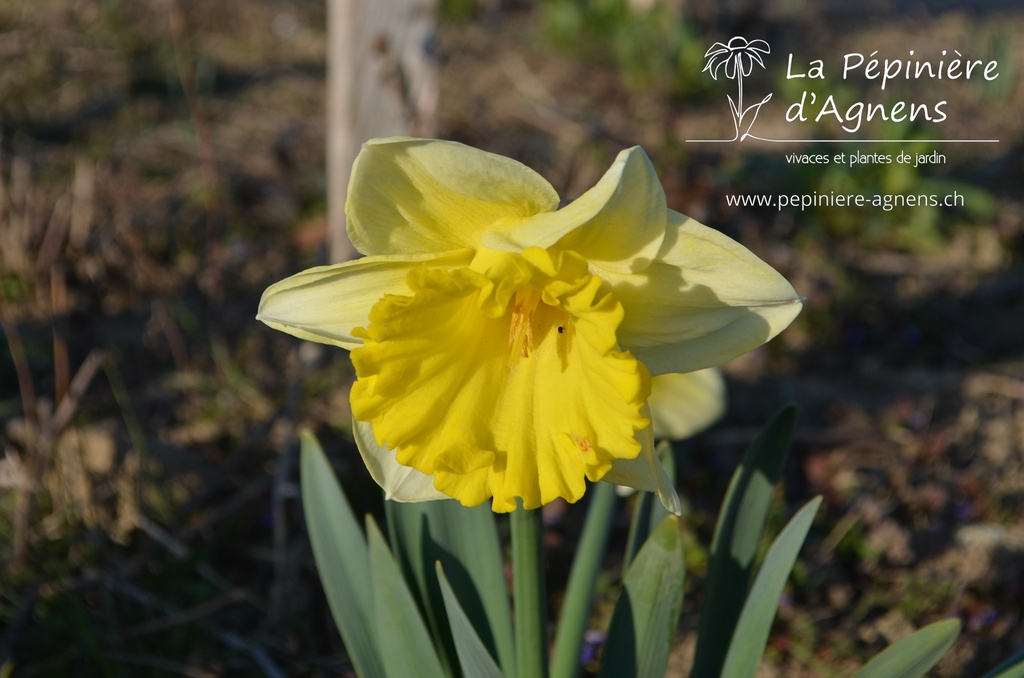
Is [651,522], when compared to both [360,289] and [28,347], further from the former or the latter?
[28,347]

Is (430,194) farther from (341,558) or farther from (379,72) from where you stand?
(379,72)

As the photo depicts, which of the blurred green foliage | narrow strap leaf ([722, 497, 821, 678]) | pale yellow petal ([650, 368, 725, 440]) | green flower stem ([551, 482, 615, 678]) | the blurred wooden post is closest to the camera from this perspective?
narrow strap leaf ([722, 497, 821, 678])

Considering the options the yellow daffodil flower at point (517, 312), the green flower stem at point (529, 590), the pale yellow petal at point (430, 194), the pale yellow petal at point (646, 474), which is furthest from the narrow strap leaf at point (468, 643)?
the pale yellow petal at point (430, 194)

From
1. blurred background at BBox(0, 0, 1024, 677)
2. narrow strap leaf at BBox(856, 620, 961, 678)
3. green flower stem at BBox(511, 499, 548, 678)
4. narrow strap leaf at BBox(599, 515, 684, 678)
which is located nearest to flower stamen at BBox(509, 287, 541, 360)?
green flower stem at BBox(511, 499, 548, 678)

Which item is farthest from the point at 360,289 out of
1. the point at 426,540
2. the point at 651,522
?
the point at 651,522

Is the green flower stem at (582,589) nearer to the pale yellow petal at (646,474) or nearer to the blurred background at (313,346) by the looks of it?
the pale yellow petal at (646,474)

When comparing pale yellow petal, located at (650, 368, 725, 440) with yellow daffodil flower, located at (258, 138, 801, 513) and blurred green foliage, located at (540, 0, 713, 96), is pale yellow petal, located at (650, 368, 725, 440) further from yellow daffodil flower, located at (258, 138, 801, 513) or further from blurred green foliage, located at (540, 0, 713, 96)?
blurred green foliage, located at (540, 0, 713, 96)
